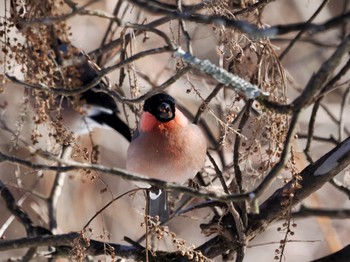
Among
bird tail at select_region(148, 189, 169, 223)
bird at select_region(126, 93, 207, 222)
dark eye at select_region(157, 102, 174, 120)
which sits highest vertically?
dark eye at select_region(157, 102, 174, 120)

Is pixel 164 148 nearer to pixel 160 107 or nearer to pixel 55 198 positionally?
pixel 160 107

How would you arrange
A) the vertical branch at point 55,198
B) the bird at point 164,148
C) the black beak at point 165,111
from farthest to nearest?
the vertical branch at point 55,198 < the black beak at point 165,111 < the bird at point 164,148

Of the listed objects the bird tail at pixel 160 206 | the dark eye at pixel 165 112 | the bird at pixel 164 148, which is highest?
the dark eye at pixel 165 112

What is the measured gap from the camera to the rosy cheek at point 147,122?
82.8 inches

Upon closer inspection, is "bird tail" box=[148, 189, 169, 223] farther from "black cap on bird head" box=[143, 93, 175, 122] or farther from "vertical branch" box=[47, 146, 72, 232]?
"vertical branch" box=[47, 146, 72, 232]

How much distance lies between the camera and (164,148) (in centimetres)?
207

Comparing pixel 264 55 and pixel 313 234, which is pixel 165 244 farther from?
pixel 264 55

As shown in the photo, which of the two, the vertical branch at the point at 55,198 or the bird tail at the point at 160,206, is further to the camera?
the vertical branch at the point at 55,198

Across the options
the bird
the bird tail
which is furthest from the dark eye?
the bird tail

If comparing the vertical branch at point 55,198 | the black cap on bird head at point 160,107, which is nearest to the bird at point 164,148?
the black cap on bird head at point 160,107

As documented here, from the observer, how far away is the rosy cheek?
2.10 meters

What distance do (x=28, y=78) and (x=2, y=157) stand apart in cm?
49

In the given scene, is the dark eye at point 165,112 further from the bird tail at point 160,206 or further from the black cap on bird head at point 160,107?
the bird tail at point 160,206

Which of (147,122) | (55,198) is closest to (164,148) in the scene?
(147,122)
